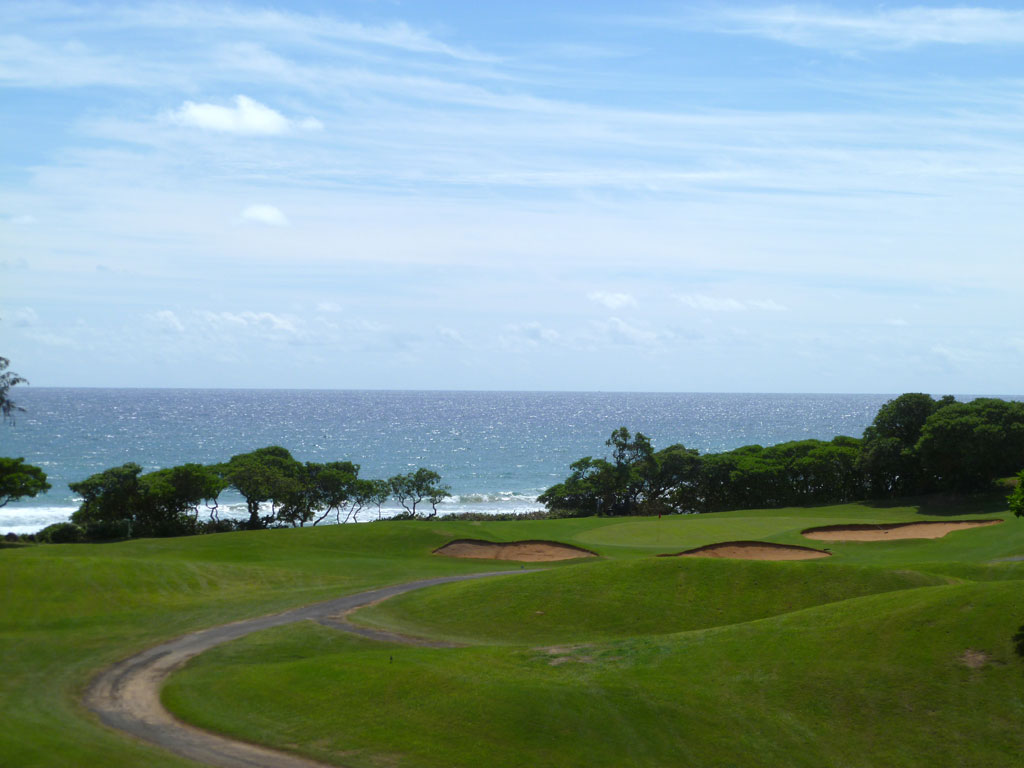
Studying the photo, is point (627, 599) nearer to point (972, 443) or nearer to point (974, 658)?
point (974, 658)

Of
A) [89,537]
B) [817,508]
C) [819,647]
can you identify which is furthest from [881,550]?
[89,537]

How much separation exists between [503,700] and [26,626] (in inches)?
878

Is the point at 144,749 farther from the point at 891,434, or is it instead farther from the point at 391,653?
the point at 891,434

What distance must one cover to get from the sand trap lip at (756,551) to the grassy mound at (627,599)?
1039 cm

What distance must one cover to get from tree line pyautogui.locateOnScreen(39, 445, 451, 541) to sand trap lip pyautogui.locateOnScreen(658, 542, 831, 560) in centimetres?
3614

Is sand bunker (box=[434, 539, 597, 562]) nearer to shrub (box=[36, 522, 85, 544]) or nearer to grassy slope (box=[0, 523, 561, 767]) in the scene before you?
grassy slope (box=[0, 523, 561, 767])

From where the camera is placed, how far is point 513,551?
2025 inches

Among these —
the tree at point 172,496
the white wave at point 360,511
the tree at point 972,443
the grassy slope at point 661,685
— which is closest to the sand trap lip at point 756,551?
the grassy slope at point 661,685

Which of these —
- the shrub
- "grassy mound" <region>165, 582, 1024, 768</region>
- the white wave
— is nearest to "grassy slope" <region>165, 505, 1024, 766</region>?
"grassy mound" <region>165, 582, 1024, 768</region>

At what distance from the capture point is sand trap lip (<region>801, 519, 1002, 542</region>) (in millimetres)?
52562

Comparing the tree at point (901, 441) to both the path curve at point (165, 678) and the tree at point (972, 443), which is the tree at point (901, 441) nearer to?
the tree at point (972, 443)

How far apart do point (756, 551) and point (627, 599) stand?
1649cm

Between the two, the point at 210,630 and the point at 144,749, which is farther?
the point at 210,630

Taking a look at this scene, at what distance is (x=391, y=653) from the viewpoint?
93.5ft
